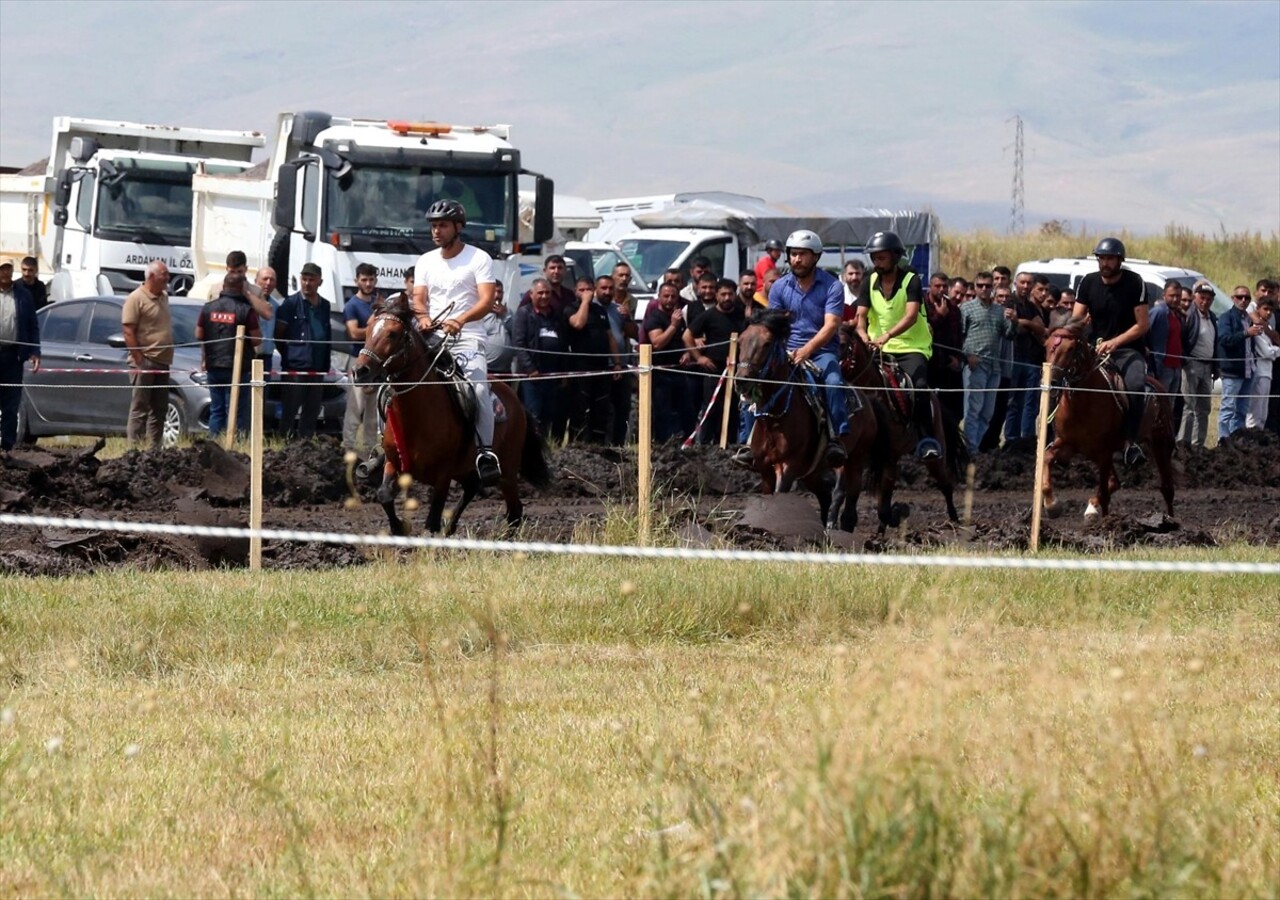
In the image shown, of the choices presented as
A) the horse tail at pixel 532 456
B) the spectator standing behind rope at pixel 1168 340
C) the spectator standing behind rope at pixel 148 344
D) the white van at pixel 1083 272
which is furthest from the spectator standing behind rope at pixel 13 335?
the white van at pixel 1083 272

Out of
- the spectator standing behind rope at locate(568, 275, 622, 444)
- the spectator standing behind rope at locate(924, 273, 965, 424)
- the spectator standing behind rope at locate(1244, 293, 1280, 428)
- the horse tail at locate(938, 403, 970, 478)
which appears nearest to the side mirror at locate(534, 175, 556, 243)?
the spectator standing behind rope at locate(568, 275, 622, 444)

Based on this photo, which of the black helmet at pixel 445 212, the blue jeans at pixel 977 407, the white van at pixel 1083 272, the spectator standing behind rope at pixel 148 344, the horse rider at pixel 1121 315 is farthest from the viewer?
the white van at pixel 1083 272

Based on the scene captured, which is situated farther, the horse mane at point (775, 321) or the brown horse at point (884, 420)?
the brown horse at point (884, 420)

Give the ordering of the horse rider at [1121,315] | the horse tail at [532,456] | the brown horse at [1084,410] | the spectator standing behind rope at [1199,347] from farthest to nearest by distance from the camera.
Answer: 1. the spectator standing behind rope at [1199,347]
2. the horse rider at [1121,315]
3. the brown horse at [1084,410]
4. the horse tail at [532,456]

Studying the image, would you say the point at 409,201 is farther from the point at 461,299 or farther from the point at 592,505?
the point at 461,299

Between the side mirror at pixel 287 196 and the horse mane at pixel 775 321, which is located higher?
the side mirror at pixel 287 196

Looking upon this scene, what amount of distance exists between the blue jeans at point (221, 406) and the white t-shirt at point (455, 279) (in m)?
6.69

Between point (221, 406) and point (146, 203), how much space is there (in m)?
10.8

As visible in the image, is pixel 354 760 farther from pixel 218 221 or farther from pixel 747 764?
pixel 218 221

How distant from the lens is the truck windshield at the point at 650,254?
3238 centimetres

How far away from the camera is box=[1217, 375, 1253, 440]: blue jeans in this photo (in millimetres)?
24672

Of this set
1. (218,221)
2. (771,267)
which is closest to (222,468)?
(771,267)

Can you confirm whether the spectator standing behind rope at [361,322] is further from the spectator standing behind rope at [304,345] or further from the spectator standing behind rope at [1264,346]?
the spectator standing behind rope at [1264,346]

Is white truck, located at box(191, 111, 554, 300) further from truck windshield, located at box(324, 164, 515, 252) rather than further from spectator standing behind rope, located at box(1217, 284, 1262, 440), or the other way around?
spectator standing behind rope, located at box(1217, 284, 1262, 440)
